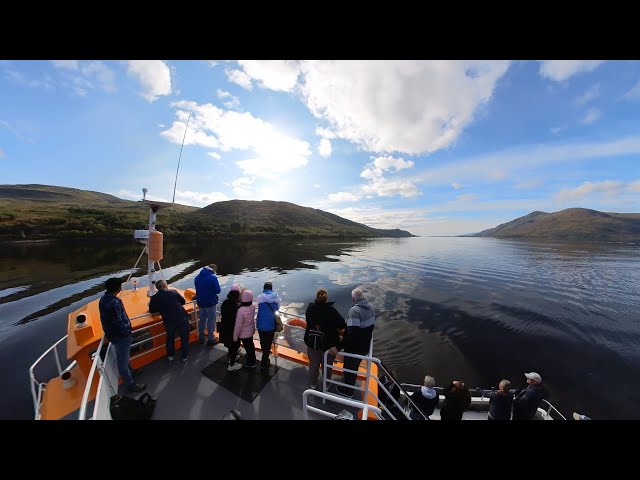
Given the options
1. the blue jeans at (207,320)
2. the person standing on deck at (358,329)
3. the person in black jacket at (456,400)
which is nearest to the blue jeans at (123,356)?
the blue jeans at (207,320)

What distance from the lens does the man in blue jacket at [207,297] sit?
20.2 ft

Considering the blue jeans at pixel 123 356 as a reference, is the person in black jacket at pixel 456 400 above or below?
below

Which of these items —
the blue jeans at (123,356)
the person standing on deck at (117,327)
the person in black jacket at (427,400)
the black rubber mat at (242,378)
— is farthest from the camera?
the person in black jacket at (427,400)

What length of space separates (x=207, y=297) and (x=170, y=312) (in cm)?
90

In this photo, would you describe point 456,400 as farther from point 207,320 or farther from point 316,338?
point 207,320

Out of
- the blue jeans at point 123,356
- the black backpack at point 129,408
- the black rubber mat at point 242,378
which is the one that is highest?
the blue jeans at point 123,356

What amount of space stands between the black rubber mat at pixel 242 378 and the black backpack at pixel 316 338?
1532 millimetres

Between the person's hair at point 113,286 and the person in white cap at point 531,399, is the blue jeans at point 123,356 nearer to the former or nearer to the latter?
the person's hair at point 113,286

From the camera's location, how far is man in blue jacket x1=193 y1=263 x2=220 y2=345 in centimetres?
616
